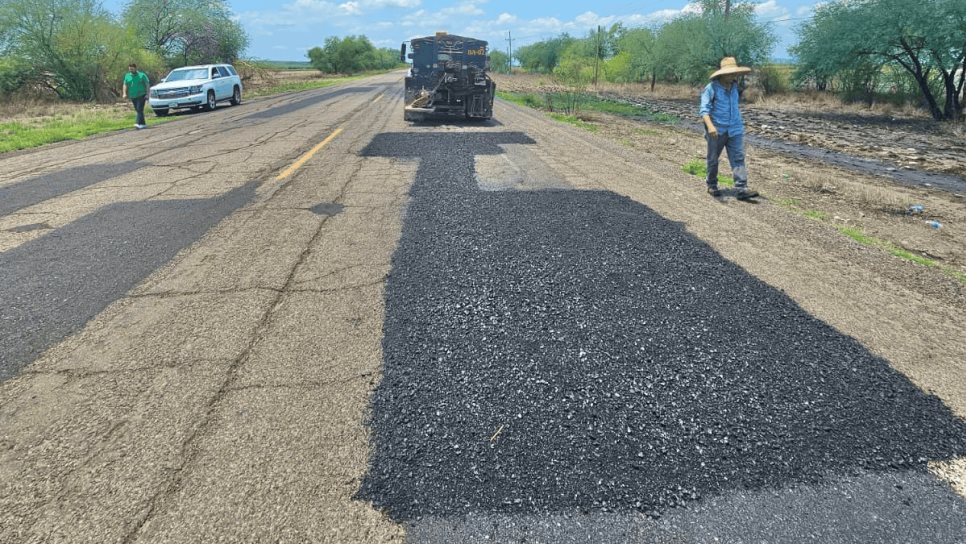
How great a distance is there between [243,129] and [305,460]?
14207 mm

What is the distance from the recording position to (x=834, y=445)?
2.42 m

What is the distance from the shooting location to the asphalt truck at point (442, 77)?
15.5 m

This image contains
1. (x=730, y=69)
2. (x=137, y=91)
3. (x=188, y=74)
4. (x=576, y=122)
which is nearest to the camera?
(x=730, y=69)

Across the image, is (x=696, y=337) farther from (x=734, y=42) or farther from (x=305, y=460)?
(x=734, y=42)

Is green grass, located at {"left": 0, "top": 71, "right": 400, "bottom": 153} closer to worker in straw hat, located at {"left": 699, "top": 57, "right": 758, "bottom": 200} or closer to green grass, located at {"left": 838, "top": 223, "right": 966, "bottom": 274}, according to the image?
worker in straw hat, located at {"left": 699, "top": 57, "right": 758, "bottom": 200}

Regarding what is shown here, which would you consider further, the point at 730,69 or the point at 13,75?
the point at 13,75

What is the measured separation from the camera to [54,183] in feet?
25.1

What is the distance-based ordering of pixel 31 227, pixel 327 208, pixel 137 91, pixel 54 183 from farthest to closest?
pixel 137 91 < pixel 54 183 < pixel 327 208 < pixel 31 227

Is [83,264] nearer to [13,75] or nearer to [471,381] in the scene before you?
[471,381]

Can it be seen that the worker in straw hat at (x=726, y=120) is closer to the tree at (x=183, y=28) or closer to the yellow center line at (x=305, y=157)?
the yellow center line at (x=305, y=157)

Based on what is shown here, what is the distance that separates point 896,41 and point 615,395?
28930mm

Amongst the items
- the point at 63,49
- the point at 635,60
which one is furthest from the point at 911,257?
the point at 635,60

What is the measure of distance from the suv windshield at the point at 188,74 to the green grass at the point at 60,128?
1.97 m

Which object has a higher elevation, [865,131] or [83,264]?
[865,131]
